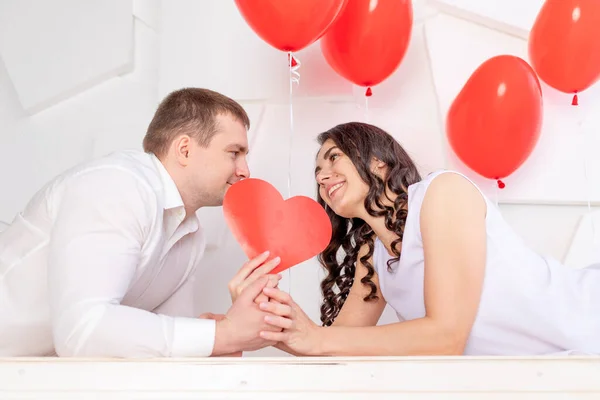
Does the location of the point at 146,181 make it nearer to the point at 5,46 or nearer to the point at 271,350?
the point at 271,350

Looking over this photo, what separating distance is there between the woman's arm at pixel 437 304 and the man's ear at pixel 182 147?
1.66 feet

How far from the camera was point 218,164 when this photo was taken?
164 cm

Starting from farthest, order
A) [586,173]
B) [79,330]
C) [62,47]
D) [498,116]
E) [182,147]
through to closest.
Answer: [62,47] < [586,173] < [498,116] < [182,147] < [79,330]

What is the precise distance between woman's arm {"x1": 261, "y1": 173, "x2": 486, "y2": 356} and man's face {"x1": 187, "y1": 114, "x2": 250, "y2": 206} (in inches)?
17.3

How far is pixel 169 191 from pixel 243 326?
45cm

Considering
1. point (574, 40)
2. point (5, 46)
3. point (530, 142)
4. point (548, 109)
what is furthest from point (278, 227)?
point (5, 46)

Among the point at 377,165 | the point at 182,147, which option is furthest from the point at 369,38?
the point at 182,147

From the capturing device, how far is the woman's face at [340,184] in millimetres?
1698

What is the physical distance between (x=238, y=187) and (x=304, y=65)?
104cm

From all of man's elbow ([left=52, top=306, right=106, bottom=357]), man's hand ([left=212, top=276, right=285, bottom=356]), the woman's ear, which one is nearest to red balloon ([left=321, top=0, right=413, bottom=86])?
the woman's ear

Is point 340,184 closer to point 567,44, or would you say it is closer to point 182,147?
point 182,147

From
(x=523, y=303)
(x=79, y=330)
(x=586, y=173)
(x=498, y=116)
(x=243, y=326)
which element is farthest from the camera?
(x=586, y=173)

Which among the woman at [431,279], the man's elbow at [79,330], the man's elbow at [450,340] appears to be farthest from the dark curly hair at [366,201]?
the man's elbow at [79,330]

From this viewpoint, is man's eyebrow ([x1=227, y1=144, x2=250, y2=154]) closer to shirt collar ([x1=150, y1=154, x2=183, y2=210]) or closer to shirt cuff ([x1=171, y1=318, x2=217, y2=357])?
shirt collar ([x1=150, y1=154, x2=183, y2=210])
